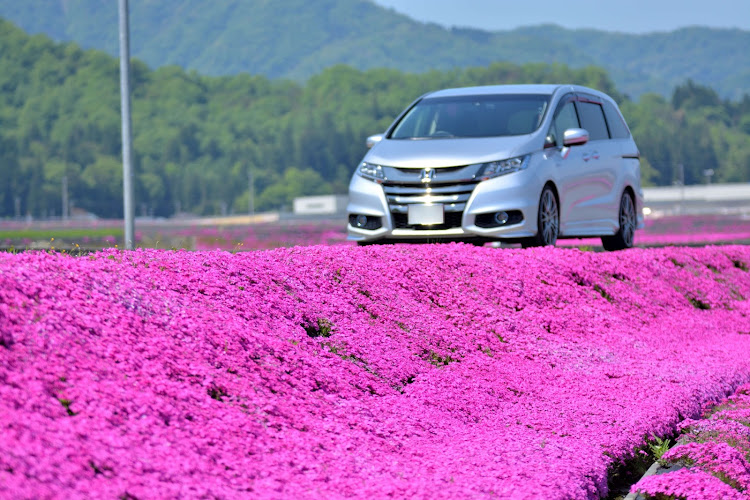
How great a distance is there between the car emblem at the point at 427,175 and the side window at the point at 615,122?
4165 millimetres

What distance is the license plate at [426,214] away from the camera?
39.5 ft

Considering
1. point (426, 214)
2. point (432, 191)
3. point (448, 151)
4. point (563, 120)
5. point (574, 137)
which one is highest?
point (563, 120)

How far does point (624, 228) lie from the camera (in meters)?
14.9

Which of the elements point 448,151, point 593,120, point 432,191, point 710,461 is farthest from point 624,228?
point 710,461

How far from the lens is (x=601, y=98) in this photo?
50.7 ft

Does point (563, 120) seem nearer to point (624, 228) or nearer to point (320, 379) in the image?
point (624, 228)

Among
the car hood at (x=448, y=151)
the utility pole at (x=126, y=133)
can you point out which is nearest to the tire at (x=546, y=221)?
the car hood at (x=448, y=151)

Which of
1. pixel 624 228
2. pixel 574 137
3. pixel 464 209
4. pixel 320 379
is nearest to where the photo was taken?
pixel 320 379

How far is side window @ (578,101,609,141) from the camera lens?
Answer: 1433 centimetres

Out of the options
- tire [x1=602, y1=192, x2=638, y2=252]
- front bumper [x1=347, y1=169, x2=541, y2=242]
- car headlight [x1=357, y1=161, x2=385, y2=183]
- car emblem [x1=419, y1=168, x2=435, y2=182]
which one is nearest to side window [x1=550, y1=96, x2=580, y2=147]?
front bumper [x1=347, y1=169, x2=541, y2=242]

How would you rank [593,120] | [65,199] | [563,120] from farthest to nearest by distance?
1. [65,199]
2. [593,120]
3. [563,120]

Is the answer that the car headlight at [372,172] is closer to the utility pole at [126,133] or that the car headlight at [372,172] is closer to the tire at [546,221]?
the tire at [546,221]

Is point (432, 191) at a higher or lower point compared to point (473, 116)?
lower

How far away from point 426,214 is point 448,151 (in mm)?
763
